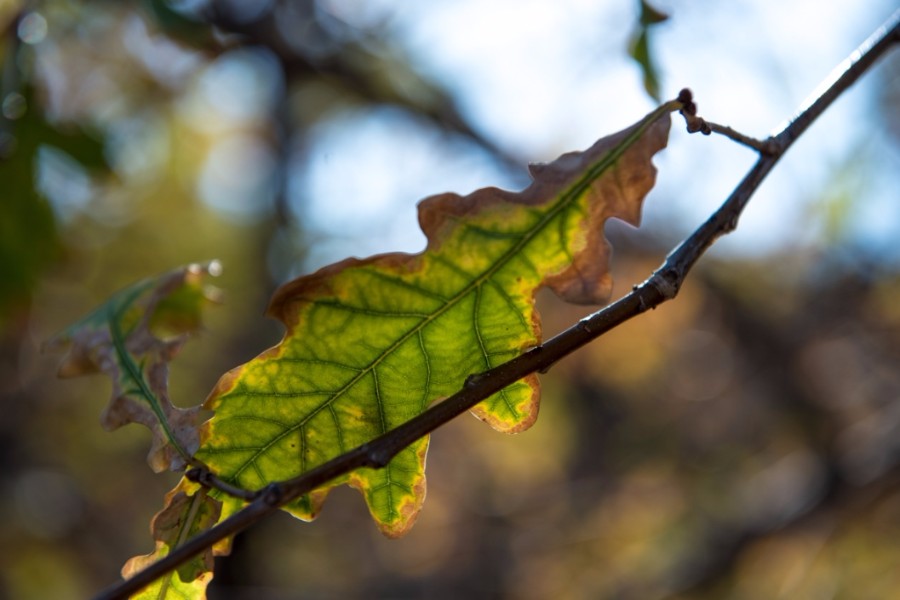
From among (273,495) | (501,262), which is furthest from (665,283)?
(273,495)

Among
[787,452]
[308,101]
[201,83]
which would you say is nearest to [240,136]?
[308,101]

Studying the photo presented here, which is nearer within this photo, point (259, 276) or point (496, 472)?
point (259, 276)

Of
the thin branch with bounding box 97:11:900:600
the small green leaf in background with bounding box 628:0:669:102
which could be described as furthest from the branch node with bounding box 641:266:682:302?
the small green leaf in background with bounding box 628:0:669:102

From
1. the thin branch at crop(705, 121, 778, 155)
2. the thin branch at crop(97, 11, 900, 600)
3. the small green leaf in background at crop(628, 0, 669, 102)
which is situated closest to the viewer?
the thin branch at crop(97, 11, 900, 600)

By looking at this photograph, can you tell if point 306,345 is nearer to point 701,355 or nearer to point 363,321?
point 363,321

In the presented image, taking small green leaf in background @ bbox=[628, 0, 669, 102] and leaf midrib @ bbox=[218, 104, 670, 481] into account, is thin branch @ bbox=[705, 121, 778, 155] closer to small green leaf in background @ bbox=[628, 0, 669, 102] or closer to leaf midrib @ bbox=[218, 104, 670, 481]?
leaf midrib @ bbox=[218, 104, 670, 481]

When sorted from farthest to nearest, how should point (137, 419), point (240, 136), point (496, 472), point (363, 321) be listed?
point (496, 472) → point (240, 136) → point (137, 419) → point (363, 321)

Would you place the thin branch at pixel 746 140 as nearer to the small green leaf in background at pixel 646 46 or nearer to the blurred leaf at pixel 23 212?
the small green leaf in background at pixel 646 46
